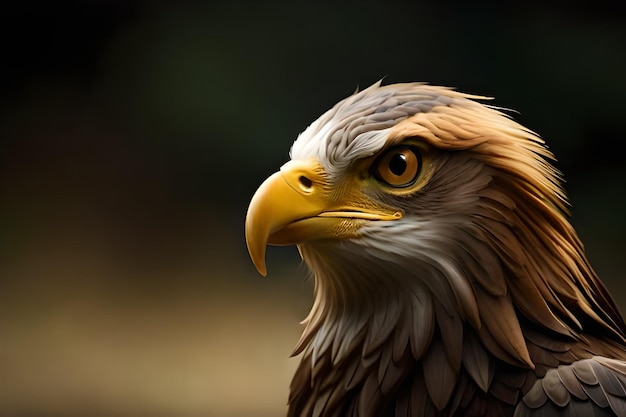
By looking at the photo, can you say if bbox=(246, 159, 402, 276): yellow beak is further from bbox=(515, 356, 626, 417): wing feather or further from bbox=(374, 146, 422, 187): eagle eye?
bbox=(515, 356, 626, 417): wing feather

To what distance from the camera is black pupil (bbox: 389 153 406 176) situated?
1188 mm

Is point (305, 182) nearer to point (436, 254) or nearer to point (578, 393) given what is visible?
point (436, 254)

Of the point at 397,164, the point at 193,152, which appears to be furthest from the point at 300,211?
the point at 193,152

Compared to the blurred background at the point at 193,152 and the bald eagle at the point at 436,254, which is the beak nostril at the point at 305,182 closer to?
the bald eagle at the point at 436,254

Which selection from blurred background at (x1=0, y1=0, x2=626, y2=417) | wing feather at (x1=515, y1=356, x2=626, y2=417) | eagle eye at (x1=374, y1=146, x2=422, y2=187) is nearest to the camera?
wing feather at (x1=515, y1=356, x2=626, y2=417)

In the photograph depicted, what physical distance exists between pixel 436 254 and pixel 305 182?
0.24 m

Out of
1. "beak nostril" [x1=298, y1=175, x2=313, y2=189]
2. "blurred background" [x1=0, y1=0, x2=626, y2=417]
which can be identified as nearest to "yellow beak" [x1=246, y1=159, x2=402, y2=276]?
"beak nostril" [x1=298, y1=175, x2=313, y2=189]

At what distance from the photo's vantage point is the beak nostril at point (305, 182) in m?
1.18

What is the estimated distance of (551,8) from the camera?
2.27 m

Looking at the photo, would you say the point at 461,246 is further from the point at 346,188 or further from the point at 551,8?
the point at 551,8

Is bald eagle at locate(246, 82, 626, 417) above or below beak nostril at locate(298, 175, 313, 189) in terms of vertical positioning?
below

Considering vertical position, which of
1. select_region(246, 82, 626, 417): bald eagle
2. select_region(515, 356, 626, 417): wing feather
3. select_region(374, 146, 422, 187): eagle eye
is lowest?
select_region(515, 356, 626, 417): wing feather

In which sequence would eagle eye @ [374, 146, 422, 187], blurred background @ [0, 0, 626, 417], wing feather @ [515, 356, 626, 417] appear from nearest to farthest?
wing feather @ [515, 356, 626, 417]
eagle eye @ [374, 146, 422, 187]
blurred background @ [0, 0, 626, 417]

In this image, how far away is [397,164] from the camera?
1.19m
